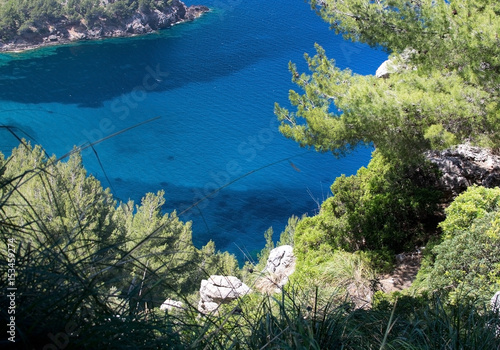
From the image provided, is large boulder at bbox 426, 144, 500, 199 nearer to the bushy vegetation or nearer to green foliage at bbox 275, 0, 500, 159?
green foliage at bbox 275, 0, 500, 159

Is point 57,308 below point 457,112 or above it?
below

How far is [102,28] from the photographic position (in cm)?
3466

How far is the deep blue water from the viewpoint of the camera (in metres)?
19.3

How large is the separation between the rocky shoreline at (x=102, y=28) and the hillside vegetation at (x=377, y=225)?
31638mm

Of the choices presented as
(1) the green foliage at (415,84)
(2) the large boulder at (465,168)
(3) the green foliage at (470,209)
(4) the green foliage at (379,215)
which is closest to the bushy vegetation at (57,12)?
(1) the green foliage at (415,84)

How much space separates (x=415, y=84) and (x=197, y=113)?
20101mm

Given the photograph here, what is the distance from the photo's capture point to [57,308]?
3.53ft

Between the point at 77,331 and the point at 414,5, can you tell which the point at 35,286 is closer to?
the point at 77,331

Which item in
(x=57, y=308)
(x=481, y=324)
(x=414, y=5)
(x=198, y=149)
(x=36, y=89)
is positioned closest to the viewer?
(x=57, y=308)

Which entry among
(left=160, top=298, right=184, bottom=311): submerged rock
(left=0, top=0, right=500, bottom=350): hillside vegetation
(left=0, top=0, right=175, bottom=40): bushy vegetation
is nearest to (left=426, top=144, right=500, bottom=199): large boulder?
(left=0, top=0, right=500, bottom=350): hillside vegetation

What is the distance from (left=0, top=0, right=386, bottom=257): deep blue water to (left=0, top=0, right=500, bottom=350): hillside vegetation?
30.3ft

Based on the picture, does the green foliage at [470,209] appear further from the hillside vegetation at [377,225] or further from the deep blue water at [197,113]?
the deep blue water at [197,113]

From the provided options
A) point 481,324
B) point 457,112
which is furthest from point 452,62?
point 481,324

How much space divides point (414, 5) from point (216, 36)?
28104 millimetres
